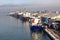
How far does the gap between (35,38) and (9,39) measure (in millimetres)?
2097

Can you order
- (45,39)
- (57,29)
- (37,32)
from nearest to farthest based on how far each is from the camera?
(45,39)
(57,29)
(37,32)

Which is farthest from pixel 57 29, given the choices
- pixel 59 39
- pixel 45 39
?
pixel 59 39

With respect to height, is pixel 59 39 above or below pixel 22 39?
above

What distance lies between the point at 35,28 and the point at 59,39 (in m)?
7.31

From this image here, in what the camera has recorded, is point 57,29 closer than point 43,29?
Yes

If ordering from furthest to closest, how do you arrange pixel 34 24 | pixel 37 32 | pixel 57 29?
pixel 34 24 < pixel 37 32 < pixel 57 29

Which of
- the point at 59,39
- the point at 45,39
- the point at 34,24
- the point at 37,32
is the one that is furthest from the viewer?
the point at 34,24

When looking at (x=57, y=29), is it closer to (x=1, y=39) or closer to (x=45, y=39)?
(x=45, y=39)

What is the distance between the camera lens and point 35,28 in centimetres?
1981

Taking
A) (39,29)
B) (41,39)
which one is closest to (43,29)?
(39,29)

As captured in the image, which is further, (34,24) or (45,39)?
(34,24)

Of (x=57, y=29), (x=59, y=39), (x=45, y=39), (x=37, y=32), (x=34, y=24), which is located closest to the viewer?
(x=59, y=39)

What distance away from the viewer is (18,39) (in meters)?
16.2

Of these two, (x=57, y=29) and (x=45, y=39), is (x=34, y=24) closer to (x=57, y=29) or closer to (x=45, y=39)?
(x=57, y=29)
